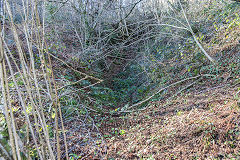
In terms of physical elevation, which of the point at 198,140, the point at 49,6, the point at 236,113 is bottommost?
the point at 198,140

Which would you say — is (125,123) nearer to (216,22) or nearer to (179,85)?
(179,85)

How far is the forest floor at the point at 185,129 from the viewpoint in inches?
92.0

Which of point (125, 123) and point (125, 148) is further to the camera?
point (125, 123)

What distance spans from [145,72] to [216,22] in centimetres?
297

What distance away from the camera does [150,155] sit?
258 cm

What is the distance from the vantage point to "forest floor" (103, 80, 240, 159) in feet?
7.66

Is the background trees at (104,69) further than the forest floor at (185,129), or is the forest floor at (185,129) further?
the background trees at (104,69)

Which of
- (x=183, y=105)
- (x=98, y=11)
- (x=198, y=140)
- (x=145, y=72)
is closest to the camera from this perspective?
(x=198, y=140)

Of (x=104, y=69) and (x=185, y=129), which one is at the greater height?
(x=104, y=69)

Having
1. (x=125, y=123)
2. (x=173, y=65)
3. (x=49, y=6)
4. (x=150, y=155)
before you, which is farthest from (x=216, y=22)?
(x=49, y=6)

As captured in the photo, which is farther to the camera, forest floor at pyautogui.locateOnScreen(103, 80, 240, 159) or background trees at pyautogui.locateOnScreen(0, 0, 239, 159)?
background trees at pyautogui.locateOnScreen(0, 0, 239, 159)

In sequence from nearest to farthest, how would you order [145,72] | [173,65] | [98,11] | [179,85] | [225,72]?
[225,72] < [179,85] < [173,65] < [145,72] < [98,11]

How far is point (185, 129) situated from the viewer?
9.29ft

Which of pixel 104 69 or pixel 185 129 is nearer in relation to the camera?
pixel 185 129
